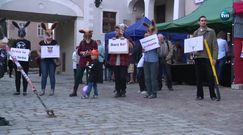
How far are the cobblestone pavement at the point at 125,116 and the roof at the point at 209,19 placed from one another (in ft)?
13.3

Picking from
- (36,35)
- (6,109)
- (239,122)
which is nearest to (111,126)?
(239,122)

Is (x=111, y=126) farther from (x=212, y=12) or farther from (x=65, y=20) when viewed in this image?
(x=65, y=20)

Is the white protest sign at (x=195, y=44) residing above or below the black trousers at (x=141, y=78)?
above

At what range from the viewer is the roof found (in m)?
14.3

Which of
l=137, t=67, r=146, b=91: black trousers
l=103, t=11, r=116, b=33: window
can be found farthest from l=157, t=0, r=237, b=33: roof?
l=103, t=11, r=116, b=33: window

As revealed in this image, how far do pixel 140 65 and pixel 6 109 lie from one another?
4559mm

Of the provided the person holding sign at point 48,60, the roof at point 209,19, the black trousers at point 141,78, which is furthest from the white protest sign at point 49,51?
the roof at point 209,19

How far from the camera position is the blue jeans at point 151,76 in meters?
10.9

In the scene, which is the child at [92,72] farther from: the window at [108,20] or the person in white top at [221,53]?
the window at [108,20]

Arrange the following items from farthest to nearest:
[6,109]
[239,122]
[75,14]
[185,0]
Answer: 1. [75,14]
2. [185,0]
3. [6,109]
4. [239,122]

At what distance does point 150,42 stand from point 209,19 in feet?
13.6

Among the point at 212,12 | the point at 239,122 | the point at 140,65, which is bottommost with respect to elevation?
the point at 239,122

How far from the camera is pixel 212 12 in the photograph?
1516 centimetres

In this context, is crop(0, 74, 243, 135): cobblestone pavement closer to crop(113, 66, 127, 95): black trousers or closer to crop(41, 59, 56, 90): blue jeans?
crop(113, 66, 127, 95): black trousers
